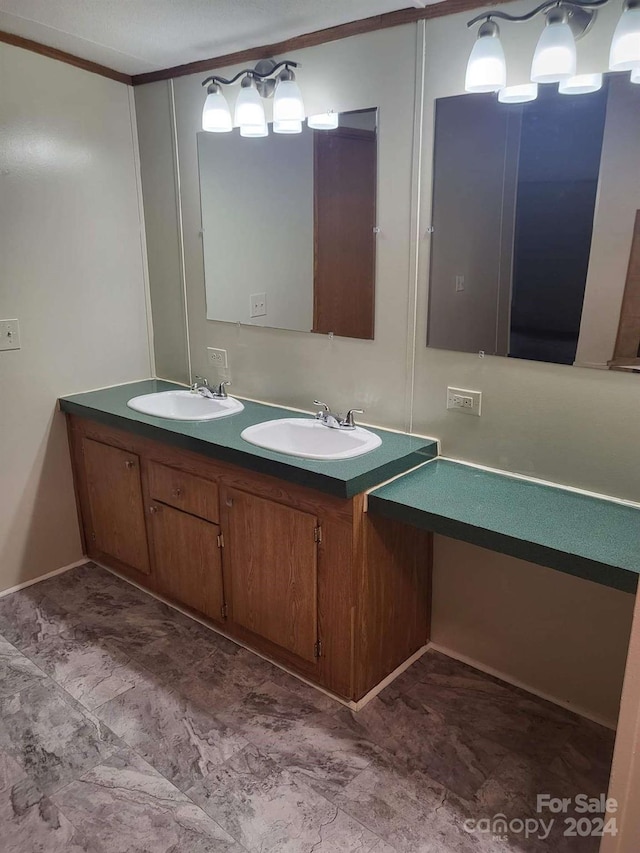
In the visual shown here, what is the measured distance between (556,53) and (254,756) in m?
2.14

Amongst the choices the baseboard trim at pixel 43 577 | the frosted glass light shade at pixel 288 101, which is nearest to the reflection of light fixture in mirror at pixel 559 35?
the frosted glass light shade at pixel 288 101

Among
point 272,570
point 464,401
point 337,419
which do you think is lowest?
point 272,570

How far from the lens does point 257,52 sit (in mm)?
2426

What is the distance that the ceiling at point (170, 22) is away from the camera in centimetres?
203

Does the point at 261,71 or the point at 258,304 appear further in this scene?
the point at 258,304

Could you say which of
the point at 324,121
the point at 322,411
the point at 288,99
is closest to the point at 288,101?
the point at 288,99

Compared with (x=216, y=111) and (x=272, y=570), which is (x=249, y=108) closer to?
(x=216, y=111)

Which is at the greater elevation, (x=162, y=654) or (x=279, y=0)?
(x=279, y=0)

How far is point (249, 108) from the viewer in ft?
7.84

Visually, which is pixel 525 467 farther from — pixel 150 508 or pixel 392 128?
pixel 150 508

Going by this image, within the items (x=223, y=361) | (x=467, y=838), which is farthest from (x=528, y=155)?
(x=467, y=838)

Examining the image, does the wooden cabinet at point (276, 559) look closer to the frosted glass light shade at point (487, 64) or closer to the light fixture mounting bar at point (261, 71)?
the frosted glass light shade at point (487, 64)

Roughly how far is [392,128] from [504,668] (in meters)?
1.89

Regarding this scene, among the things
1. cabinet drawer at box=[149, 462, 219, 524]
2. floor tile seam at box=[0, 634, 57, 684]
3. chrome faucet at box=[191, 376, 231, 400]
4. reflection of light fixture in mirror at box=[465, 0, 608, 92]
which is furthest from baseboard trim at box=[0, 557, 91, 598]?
reflection of light fixture in mirror at box=[465, 0, 608, 92]
